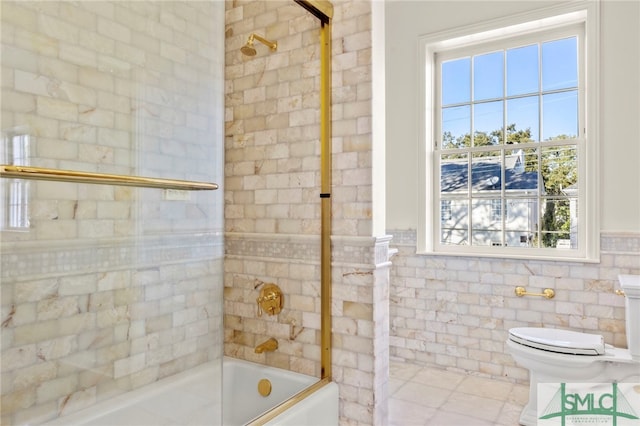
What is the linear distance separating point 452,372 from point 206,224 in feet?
7.30

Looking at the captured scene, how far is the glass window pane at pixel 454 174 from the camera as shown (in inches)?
130

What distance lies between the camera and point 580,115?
9.53ft

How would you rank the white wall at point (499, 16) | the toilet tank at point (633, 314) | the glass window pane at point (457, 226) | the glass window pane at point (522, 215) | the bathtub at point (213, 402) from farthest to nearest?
the glass window pane at point (457, 226) → the glass window pane at point (522, 215) → the white wall at point (499, 16) → the toilet tank at point (633, 314) → the bathtub at point (213, 402)

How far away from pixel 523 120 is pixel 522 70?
35cm

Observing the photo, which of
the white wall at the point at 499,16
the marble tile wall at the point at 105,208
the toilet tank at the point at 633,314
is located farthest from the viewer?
the white wall at the point at 499,16

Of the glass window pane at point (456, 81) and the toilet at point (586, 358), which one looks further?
the glass window pane at point (456, 81)

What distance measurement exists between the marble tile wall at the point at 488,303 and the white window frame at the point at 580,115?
0.29 ft

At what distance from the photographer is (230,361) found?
90.4 inches

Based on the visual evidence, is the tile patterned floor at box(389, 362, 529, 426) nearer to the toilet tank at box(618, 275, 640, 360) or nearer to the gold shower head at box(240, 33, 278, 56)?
the toilet tank at box(618, 275, 640, 360)

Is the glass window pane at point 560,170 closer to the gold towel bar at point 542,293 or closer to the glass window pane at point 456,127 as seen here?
the glass window pane at point 456,127

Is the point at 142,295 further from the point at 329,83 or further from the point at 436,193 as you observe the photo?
the point at 436,193

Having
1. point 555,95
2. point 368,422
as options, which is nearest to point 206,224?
point 368,422

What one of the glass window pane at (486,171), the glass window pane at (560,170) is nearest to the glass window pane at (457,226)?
the glass window pane at (486,171)

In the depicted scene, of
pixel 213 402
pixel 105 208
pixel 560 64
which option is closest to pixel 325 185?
pixel 105 208
